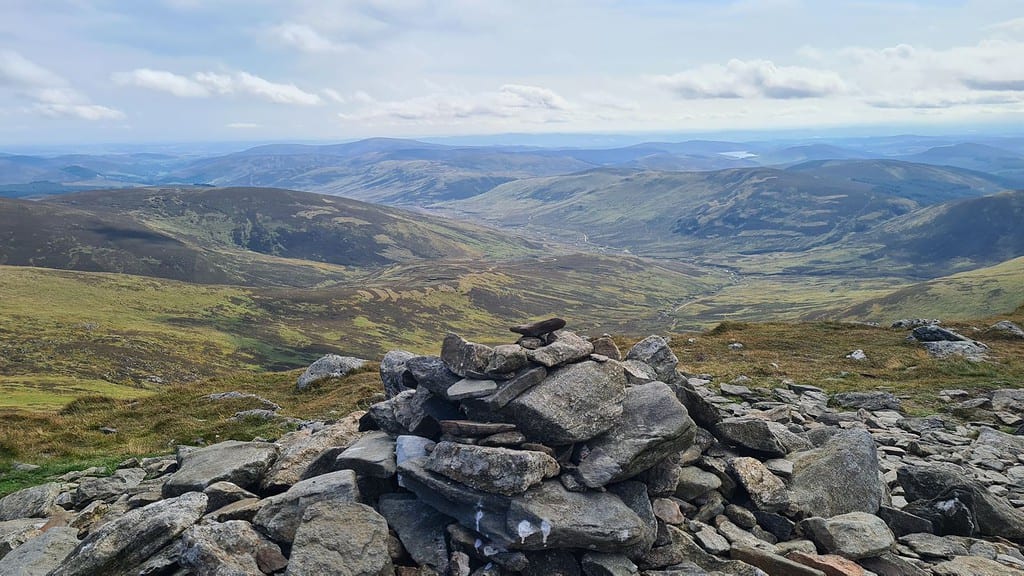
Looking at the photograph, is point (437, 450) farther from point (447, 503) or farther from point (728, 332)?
point (728, 332)

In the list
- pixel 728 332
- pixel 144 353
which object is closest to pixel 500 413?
pixel 728 332

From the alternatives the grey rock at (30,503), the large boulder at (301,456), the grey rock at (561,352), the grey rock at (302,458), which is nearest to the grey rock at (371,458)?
the grey rock at (302,458)

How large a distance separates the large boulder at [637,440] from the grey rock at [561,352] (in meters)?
1.96

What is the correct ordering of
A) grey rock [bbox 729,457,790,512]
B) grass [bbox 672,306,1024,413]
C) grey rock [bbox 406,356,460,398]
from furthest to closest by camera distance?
grass [bbox 672,306,1024,413] → grey rock [bbox 406,356,460,398] → grey rock [bbox 729,457,790,512]

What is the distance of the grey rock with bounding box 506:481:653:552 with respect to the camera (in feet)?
44.5

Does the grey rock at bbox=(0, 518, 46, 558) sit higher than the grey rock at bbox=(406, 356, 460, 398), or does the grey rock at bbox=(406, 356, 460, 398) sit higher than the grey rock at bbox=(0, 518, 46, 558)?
the grey rock at bbox=(406, 356, 460, 398)

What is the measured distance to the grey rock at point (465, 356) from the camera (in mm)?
17328

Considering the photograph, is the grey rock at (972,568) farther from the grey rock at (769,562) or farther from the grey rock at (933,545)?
the grey rock at (769,562)

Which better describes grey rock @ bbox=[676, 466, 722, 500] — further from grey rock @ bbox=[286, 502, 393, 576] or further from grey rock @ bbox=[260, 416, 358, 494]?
grey rock @ bbox=[260, 416, 358, 494]

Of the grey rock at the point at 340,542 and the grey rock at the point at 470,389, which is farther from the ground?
the grey rock at the point at 470,389

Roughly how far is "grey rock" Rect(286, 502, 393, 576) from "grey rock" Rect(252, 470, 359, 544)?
0.38 m

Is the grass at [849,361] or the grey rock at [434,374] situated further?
the grass at [849,361]

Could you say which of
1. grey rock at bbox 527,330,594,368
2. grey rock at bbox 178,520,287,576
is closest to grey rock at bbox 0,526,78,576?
grey rock at bbox 178,520,287,576

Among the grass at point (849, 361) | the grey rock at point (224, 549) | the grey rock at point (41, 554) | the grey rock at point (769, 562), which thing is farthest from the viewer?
the grass at point (849, 361)
